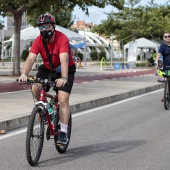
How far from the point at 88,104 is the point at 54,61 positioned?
24.2 ft

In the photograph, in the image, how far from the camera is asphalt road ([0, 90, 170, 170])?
7.18m

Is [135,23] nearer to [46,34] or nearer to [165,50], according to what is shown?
[165,50]

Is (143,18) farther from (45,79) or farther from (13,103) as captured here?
(45,79)

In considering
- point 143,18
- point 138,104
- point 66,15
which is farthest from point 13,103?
point 66,15

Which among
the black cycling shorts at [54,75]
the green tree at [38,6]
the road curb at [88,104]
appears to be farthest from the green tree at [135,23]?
the black cycling shorts at [54,75]

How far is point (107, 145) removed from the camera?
→ 871 centimetres

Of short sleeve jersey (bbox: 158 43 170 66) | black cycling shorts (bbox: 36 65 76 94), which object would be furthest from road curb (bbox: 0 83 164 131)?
black cycling shorts (bbox: 36 65 76 94)

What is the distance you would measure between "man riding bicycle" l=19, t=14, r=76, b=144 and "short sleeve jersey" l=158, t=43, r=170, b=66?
6.76 m

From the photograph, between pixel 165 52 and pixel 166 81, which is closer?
pixel 165 52

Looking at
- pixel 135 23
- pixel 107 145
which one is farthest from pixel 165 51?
pixel 135 23

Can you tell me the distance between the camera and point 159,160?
7543 mm

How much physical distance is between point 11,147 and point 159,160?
2.22m

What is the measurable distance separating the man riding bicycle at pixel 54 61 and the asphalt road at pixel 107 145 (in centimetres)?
51

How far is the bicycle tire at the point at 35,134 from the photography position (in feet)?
22.2
